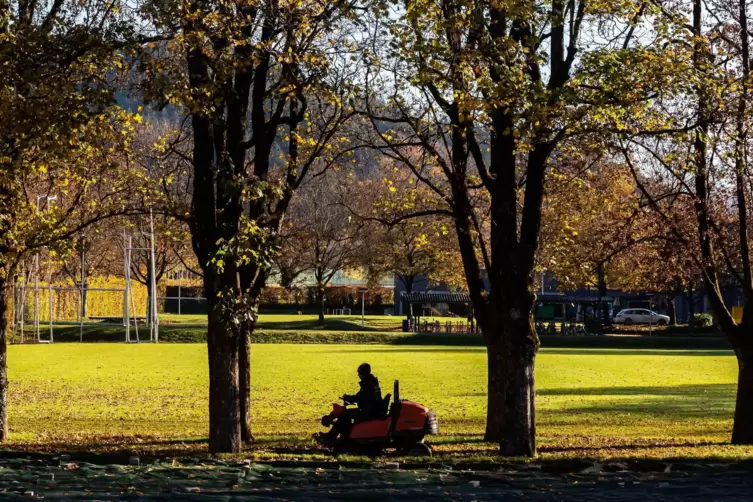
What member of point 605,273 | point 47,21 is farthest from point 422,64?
point 605,273

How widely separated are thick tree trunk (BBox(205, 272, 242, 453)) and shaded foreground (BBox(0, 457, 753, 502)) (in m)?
1.29

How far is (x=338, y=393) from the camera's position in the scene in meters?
29.9

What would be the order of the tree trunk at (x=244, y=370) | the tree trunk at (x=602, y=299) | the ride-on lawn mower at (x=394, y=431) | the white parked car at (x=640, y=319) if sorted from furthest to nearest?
the white parked car at (x=640, y=319)
the tree trunk at (x=602, y=299)
the tree trunk at (x=244, y=370)
the ride-on lawn mower at (x=394, y=431)

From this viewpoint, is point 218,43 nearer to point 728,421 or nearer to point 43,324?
point 728,421

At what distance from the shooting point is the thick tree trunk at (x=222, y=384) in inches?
610

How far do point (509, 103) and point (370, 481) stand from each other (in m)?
4.77

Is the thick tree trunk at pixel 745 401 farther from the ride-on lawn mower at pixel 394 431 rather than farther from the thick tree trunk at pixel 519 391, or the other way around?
the ride-on lawn mower at pixel 394 431

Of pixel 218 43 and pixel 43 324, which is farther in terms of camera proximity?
pixel 43 324

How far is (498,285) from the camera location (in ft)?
52.8

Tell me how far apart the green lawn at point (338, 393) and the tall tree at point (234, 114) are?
8.30ft

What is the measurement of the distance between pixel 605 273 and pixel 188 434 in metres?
52.1

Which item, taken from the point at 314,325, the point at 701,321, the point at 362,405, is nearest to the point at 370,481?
the point at 362,405

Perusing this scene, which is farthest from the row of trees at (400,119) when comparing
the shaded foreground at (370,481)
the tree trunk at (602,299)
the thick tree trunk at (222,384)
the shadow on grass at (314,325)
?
the tree trunk at (602,299)

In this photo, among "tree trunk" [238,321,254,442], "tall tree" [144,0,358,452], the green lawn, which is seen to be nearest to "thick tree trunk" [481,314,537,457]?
the green lawn
